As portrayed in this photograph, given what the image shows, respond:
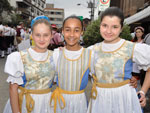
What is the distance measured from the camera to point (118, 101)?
176 cm

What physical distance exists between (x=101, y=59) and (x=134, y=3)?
50.2ft

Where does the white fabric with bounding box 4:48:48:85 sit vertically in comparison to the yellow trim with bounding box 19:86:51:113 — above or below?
above

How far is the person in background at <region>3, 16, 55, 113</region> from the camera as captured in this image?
172 centimetres

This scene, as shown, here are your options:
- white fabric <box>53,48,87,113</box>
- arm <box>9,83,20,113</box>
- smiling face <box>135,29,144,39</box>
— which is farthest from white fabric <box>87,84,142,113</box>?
smiling face <box>135,29,144,39</box>

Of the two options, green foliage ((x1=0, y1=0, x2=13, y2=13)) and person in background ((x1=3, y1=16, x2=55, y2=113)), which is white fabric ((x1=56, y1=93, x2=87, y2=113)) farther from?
green foliage ((x1=0, y1=0, x2=13, y2=13))

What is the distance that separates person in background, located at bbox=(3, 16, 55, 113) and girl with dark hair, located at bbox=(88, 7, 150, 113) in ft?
1.89

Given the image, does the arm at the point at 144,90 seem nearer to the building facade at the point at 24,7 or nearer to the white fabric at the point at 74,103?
the white fabric at the point at 74,103

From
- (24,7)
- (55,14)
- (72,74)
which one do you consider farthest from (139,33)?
(55,14)

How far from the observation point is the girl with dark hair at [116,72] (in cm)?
174

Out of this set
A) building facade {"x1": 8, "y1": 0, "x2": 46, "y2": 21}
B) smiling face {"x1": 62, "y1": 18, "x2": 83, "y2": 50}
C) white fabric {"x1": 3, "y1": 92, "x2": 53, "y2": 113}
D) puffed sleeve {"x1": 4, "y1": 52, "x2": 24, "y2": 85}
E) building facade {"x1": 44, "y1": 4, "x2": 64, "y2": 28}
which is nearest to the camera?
puffed sleeve {"x1": 4, "y1": 52, "x2": 24, "y2": 85}

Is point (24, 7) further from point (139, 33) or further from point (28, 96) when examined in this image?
point (28, 96)

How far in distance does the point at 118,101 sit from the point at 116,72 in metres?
0.33

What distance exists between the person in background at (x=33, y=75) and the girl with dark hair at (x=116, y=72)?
0.58m

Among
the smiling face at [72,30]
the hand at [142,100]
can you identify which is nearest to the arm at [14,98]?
the smiling face at [72,30]
